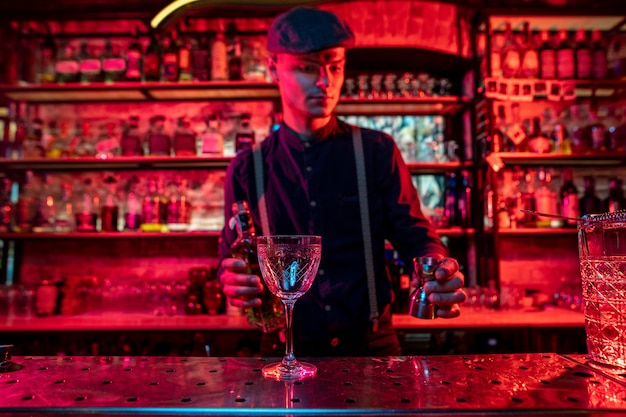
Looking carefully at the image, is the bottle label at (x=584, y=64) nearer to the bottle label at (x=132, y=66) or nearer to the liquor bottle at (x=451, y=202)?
the liquor bottle at (x=451, y=202)

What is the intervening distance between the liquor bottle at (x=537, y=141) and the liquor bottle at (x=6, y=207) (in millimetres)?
3231

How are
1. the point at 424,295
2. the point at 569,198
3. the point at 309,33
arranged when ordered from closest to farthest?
the point at 424,295 < the point at 309,33 < the point at 569,198

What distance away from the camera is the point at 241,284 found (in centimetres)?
102

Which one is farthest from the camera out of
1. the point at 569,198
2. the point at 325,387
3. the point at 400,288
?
the point at 569,198

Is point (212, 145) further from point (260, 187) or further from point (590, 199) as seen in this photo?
point (590, 199)

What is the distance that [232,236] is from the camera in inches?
59.3

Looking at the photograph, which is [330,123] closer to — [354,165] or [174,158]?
[354,165]

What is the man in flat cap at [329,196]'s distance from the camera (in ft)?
4.65

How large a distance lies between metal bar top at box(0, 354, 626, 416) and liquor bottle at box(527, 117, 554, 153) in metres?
2.38

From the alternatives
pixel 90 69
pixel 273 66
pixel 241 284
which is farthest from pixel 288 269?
pixel 90 69

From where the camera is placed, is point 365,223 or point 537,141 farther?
point 537,141

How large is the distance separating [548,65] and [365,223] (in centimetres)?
214

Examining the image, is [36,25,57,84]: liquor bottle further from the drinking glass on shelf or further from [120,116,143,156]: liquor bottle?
the drinking glass on shelf

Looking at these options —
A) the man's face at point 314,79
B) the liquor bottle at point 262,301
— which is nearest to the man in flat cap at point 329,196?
the man's face at point 314,79
